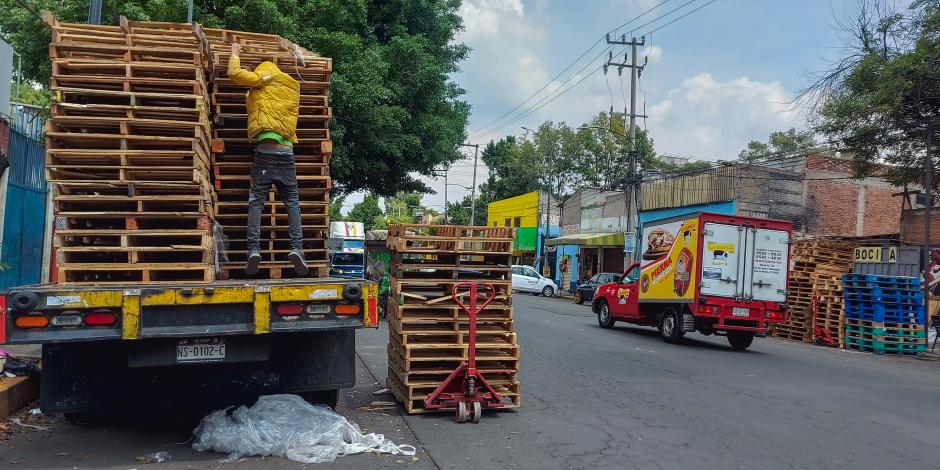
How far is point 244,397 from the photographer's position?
265 inches

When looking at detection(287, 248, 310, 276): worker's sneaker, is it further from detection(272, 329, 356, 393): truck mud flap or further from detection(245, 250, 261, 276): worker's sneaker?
detection(272, 329, 356, 393): truck mud flap

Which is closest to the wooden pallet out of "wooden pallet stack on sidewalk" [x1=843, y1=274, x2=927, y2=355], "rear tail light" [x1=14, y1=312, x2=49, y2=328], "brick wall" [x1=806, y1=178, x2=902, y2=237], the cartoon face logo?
"rear tail light" [x1=14, y1=312, x2=49, y2=328]

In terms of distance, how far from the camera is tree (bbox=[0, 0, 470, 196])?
603 inches

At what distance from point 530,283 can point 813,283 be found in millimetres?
19919

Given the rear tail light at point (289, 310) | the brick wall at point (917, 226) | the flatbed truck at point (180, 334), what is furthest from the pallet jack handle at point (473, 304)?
the brick wall at point (917, 226)

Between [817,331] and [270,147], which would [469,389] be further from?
[817,331]

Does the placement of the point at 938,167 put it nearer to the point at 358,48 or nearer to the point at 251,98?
the point at 358,48

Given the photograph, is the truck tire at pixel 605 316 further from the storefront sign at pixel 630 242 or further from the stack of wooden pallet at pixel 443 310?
the stack of wooden pallet at pixel 443 310

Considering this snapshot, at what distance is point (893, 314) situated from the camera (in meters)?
16.4

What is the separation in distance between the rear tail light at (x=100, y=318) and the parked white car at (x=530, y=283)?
32350mm

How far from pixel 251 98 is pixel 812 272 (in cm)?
1675

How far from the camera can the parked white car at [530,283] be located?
37375mm

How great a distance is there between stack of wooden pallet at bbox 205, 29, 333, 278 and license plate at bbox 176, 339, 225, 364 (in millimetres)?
1315

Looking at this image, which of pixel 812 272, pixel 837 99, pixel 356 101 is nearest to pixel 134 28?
pixel 356 101
